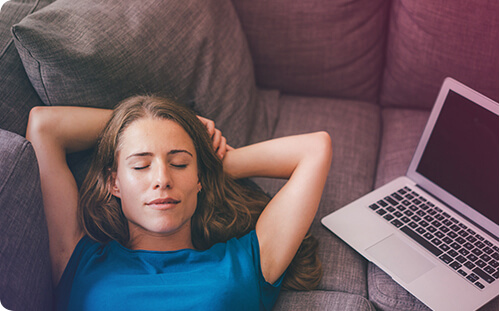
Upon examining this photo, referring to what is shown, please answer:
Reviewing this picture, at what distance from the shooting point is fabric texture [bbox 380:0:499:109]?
5.11 feet

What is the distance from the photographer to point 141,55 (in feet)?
4.07

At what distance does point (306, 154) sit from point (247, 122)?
0.35 metres

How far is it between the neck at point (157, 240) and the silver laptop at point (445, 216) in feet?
1.44

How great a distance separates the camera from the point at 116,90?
4.00 ft

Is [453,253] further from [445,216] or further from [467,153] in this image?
[467,153]

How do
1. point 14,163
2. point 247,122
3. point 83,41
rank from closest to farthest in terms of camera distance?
point 14,163
point 83,41
point 247,122

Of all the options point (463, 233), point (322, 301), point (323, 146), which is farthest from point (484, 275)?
point (323, 146)

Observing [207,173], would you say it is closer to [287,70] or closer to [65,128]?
[65,128]

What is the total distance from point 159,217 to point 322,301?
466mm

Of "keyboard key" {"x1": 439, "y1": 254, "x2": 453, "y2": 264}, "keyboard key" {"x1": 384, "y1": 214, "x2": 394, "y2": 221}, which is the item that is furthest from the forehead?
"keyboard key" {"x1": 439, "y1": 254, "x2": 453, "y2": 264}

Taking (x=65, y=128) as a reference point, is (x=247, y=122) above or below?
below

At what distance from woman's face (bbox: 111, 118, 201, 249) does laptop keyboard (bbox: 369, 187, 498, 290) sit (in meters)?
0.61

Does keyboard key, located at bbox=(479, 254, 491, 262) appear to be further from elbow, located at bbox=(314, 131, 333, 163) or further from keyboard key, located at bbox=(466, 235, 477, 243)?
elbow, located at bbox=(314, 131, 333, 163)

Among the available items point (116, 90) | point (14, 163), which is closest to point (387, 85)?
point (116, 90)
